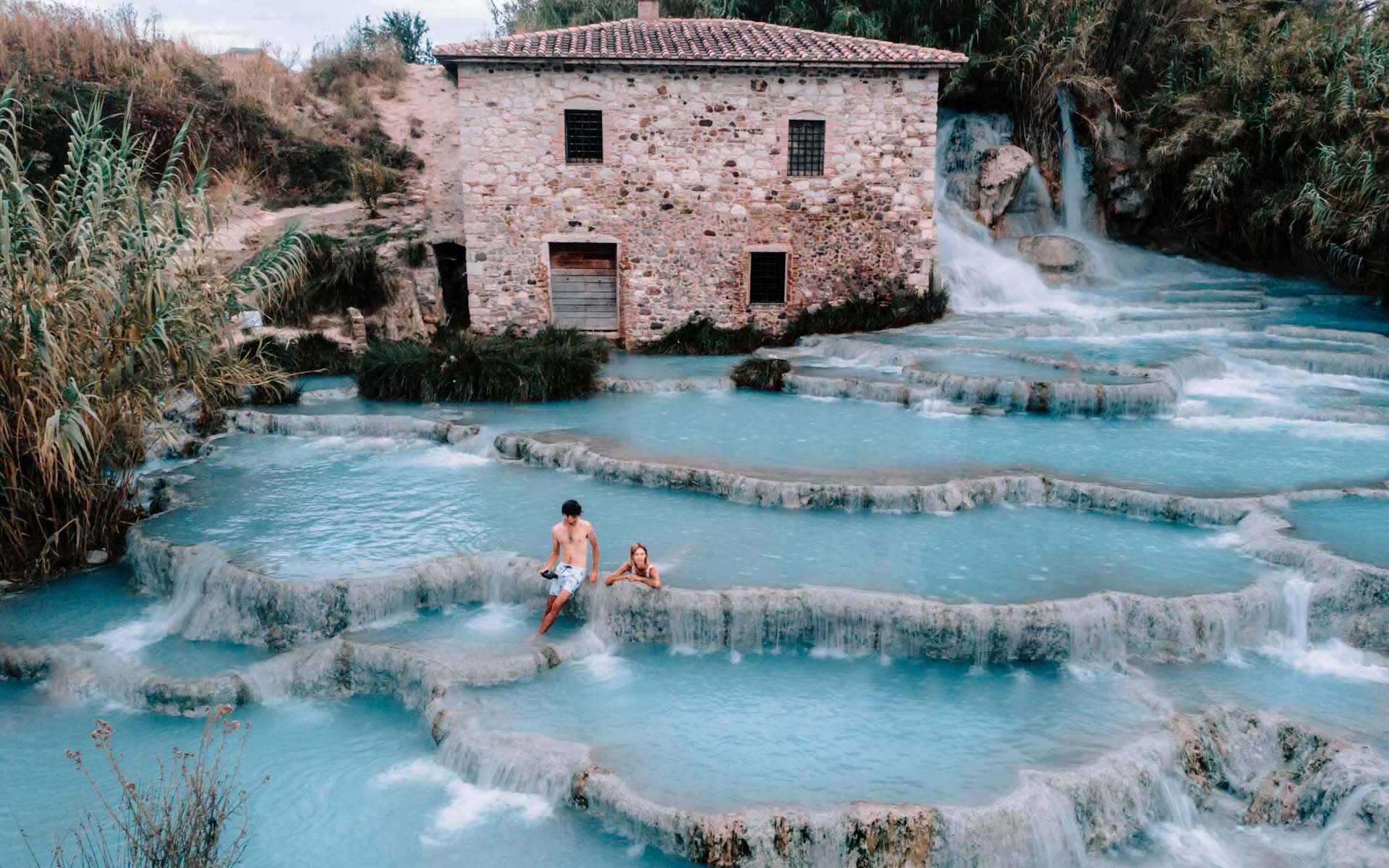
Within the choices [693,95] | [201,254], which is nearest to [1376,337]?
[693,95]

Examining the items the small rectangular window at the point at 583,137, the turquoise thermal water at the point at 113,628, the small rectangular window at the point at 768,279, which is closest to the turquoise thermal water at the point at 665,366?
Result: the small rectangular window at the point at 768,279

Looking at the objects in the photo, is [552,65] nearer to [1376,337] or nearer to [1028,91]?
[1028,91]

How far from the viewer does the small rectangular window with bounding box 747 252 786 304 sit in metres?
18.7

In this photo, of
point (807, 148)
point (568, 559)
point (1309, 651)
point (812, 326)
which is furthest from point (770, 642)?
point (807, 148)

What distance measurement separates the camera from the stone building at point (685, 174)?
682 inches

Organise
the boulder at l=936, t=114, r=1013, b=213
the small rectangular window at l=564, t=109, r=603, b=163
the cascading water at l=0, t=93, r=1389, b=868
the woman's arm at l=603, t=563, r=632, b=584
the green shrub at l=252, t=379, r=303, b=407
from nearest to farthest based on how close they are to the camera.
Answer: the cascading water at l=0, t=93, r=1389, b=868 → the woman's arm at l=603, t=563, r=632, b=584 → the green shrub at l=252, t=379, r=303, b=407 → the small rectangular window at l=564, t=109, r=603, b=163 → the boulder at l=936, t=114, r=1013, b=213

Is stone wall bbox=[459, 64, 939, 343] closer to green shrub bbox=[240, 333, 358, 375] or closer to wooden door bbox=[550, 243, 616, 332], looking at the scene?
wooden door bbox=[550, 243, 616, 332]

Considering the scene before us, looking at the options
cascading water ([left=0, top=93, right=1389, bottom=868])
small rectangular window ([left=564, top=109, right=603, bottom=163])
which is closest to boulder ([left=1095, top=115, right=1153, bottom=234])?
cascading water ([left=0, top=93, right=1389, bottom=868])

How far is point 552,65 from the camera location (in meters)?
17.1

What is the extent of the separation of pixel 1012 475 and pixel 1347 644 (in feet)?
10.9

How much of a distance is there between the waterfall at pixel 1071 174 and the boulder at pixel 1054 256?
2.14m

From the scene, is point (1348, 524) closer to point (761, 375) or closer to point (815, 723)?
point (815, 723)

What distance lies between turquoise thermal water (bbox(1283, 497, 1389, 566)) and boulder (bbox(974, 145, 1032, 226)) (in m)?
14.5

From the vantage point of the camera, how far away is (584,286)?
18391mm
